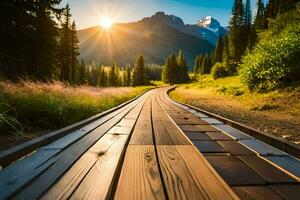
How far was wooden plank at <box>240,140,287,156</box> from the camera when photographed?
3141mm

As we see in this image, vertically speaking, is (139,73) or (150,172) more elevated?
(139,73)

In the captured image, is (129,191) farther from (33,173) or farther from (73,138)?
(73,138)

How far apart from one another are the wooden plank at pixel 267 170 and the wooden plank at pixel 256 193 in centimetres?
21

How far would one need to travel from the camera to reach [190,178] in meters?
2.23

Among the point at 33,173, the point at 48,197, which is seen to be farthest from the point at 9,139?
the point at 48,197

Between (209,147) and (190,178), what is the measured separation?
4.38 feet

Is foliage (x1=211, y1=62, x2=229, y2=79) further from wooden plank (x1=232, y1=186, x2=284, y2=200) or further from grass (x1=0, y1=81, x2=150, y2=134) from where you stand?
wooden plank (x1=232, y1=186, x2=284, y2=200)

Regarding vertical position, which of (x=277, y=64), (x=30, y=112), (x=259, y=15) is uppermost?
(x=259, y=15)

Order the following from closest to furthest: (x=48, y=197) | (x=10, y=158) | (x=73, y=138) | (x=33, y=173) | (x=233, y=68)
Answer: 1. (x=48, y=197)
2. (x=33, y=173)
3. (x=10, y=158)
4. (x=73, y=138)
5. (x=233, y=68)

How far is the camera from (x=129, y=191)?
1.95 metres

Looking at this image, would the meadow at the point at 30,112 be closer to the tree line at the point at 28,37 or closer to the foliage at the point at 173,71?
the tree line at the point at 28,37

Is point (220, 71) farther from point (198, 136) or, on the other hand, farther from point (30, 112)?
point (198, 136)

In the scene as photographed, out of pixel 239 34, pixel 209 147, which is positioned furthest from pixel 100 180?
pixel 239 34

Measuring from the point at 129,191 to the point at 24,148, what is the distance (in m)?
1.62
